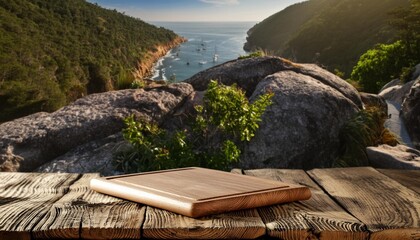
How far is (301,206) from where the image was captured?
2.22m

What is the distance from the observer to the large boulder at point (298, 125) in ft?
26.3

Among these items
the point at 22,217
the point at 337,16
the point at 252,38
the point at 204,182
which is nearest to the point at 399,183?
the point at 204,182

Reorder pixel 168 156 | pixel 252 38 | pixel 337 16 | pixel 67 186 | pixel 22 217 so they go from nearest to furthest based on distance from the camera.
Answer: pixel 22 217
pixel 67 186
pixel 168 156
pixel 337 16
pixel 252 38

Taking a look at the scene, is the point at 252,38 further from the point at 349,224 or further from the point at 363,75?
the point at 349,224

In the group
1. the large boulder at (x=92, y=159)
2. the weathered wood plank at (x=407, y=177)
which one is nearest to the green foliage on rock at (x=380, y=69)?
the large boulder at (x=92, y=159)

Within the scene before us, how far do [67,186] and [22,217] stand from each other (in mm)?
647

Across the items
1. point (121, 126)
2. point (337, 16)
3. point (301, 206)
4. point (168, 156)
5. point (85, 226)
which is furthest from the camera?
point (337, 16)

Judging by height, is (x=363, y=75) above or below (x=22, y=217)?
below

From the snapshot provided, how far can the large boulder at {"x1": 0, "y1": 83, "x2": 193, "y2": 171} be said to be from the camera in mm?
7914

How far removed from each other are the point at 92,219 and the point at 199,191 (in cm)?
43

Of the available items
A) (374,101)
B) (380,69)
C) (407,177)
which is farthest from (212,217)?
(380,69)

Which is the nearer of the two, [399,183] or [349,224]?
[349,224]

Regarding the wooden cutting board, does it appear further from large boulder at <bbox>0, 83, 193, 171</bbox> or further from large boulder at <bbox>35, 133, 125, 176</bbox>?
large boulder at <bbox>0, 83, 193, 171</bbox>

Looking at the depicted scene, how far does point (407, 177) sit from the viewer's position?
9.69 feet
